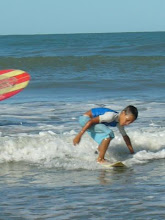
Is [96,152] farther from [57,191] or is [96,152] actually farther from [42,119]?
[42,119]

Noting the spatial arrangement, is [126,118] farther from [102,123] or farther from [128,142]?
[128,142]

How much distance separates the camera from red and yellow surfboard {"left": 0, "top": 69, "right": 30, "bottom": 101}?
10500 mm

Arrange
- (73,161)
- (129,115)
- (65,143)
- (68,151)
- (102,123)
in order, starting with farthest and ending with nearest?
(65,143)
(68,151)
(73,161)
(102,123)
(129,115)

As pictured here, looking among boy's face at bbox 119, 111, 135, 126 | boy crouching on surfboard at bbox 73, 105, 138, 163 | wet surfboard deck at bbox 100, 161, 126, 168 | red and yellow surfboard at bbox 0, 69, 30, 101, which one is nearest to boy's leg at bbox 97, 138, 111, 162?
boy crouching on surfboard at bbox 73, 105, 138, 163

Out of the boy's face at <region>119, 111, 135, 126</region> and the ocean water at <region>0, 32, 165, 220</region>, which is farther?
the boy's face at <region>119, 111, 135, 126</region>

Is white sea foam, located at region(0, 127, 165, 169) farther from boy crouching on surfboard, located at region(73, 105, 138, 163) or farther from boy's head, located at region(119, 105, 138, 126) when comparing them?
boy's head, located at region(119, 105, 138, 126)

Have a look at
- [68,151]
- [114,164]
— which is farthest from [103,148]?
[68,151]

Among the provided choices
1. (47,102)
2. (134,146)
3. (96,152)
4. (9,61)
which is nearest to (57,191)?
(96,152)

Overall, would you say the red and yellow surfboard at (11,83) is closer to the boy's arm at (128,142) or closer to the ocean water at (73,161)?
the ocean water at (73,161)

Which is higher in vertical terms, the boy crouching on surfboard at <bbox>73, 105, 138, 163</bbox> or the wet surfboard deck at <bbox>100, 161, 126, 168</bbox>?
the boy crouching on surfboard at <bbox>73, 105, 138, 163</bbox>

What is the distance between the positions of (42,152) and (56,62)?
18.6 m

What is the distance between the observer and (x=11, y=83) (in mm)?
10758

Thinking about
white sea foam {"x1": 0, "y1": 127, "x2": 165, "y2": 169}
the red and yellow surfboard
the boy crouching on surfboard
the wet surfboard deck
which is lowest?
the wet surfboard deck

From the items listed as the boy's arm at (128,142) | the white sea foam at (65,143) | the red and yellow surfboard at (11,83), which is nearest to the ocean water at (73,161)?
the white sea foam at (65,143)
